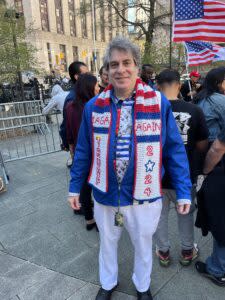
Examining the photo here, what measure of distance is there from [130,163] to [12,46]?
1022cm

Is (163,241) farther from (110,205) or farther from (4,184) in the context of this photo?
(4,184)

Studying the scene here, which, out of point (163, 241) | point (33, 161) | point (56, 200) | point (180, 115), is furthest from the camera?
point (33, 161)

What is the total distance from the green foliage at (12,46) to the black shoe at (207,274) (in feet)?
32.4

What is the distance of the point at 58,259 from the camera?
9.81 feet

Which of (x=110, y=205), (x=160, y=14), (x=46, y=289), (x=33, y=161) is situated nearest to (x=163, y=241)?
(x=110, y=205)

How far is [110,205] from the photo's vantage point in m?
2.05

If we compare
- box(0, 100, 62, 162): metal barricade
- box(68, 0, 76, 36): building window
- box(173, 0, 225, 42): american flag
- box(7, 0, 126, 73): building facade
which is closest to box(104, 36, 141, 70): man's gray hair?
box(173, 0, 225, 42): american flag

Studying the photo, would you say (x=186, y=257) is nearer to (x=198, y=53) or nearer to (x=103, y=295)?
(x=103, y=295)

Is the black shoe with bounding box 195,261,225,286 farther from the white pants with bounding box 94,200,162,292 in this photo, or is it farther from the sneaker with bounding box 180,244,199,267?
the white pants with bounding box 94,200,162,292

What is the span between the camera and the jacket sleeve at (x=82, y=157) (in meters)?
2.13

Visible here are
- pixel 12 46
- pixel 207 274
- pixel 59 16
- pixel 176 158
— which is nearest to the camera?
pixel 176 158

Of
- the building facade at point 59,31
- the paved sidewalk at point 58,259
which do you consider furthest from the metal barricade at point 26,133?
the building facade at point 59,31

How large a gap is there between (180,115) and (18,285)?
2138 millimetres

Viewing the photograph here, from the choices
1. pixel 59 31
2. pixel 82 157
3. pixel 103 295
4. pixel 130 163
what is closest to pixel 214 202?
pixel 130 163
